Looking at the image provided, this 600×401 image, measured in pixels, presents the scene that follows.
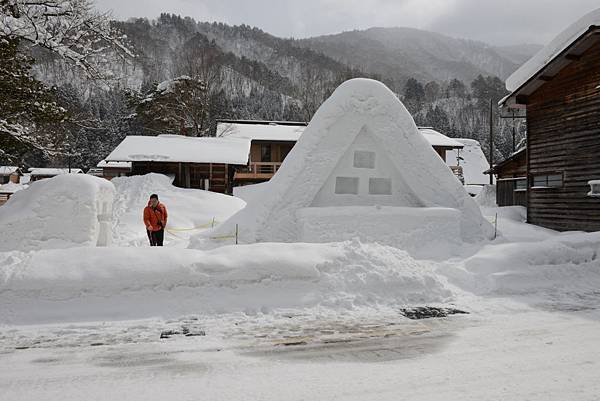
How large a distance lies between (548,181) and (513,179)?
9.36m

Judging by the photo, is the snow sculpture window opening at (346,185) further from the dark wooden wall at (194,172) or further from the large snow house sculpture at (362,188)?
the dark wooden wall at (194,172)

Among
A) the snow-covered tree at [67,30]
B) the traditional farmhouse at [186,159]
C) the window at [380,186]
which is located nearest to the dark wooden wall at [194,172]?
the traditional farmhouse at [186,159]

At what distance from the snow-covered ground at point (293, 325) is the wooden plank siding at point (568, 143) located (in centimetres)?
638

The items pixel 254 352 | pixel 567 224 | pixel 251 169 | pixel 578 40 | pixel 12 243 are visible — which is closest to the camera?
pixel 254 352

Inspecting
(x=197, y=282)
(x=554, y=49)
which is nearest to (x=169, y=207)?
(x=197, y=282)

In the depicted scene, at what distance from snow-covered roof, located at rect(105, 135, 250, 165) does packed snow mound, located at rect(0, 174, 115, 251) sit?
15.1 m

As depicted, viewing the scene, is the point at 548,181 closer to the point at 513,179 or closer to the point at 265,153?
the point at 513,179

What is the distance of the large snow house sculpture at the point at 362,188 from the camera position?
10.3 meters

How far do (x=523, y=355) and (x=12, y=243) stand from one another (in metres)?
9.89

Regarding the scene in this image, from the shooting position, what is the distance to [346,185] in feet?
37.4

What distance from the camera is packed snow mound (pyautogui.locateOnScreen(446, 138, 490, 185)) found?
170 ft

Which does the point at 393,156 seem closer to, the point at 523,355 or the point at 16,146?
the point at 523,355

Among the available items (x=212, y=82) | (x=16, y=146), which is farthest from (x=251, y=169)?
(x=16, y=146)

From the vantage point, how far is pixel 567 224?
14.4 meters
